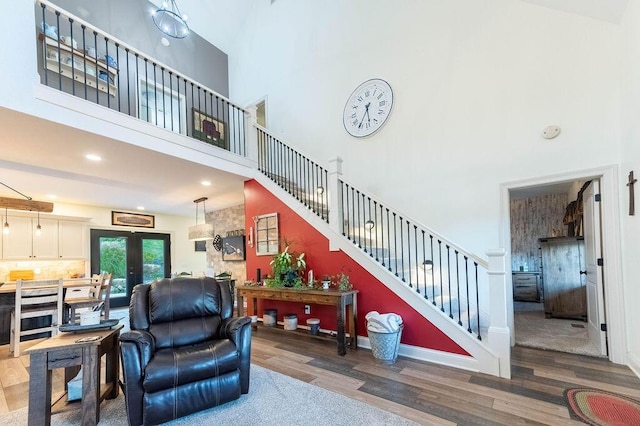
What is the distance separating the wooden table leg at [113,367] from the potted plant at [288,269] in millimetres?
2252

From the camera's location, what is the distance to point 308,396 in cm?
271

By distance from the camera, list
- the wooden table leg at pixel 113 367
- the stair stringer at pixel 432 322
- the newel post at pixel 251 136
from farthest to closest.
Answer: the newel post at pixel 251 136 < the stair stringer at pixel 432 322 < the wooden table leg at pixel 113 367

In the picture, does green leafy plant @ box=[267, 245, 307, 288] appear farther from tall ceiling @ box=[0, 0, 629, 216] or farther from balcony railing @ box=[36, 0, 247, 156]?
balcony railing @ box=[36, 0, 247, 156]

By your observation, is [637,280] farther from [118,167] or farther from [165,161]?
[118,167]

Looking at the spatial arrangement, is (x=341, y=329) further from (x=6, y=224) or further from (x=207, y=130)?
(x=6, y=224)

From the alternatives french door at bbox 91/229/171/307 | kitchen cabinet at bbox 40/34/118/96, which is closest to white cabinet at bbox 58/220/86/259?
french door at bbox 91/229/171/307

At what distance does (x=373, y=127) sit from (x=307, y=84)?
6.60 ft

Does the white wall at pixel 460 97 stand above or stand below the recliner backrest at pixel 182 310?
above

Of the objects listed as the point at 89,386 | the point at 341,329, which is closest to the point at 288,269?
the point at 341,329

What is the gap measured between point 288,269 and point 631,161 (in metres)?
4.19

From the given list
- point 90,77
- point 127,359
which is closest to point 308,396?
point 127,359


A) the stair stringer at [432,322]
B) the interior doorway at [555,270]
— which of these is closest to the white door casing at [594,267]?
the interior doorway at [555,270]

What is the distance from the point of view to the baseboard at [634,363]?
2984 mm

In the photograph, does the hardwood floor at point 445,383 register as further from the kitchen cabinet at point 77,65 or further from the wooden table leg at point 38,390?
the kitchen cabinet at point 77,65
